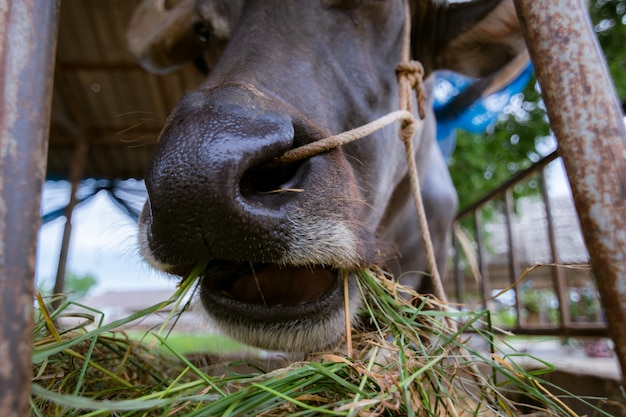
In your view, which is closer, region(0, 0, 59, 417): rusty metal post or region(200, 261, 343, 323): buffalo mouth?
region(0, 0, 59, 417): rusty metal post

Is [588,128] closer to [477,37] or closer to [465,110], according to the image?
[477,37]

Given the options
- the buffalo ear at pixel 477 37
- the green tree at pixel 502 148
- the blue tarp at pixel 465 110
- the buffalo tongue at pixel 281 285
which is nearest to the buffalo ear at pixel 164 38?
the buffalo ear at pixel 477 37

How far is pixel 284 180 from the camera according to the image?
1317mm

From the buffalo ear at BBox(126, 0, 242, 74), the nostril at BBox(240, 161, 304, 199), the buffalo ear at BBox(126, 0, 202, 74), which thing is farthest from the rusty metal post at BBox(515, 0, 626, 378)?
the buffalo ear at BBox(126, 0, 202, 74)

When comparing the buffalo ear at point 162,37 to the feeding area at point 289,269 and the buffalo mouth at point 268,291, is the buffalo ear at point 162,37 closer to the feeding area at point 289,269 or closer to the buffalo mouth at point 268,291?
the feeding area at point 289,269

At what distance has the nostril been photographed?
1233 millimetres

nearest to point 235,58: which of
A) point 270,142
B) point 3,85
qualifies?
point 270,142

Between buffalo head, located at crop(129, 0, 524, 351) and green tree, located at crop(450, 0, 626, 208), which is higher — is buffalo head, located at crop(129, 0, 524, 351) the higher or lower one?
the lower one

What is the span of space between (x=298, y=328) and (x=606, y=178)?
0.82 metres

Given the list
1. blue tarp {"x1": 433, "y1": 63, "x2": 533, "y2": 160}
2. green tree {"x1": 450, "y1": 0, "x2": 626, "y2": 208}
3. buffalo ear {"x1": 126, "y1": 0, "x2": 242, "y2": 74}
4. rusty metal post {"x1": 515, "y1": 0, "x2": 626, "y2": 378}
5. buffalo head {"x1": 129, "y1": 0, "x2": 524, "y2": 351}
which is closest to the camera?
rusty metal post {"x1": 515, "y1": 0, "x2": 626, "y2": 378}

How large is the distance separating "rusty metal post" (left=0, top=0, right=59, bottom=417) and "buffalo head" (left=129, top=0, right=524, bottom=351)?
42cm

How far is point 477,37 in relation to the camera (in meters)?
2.19

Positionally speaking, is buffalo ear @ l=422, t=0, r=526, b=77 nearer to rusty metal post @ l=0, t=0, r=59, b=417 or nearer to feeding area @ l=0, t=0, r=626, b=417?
feeding area @ l=0, t=0, r=626, b=417

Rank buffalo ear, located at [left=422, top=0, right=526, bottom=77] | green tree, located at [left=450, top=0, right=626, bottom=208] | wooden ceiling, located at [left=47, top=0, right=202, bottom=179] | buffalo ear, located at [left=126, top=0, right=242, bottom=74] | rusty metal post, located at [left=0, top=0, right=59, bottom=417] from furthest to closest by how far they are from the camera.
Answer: green tree, located at [left=450, top=0, right=626, bottom=208]
wooden ceiling, located at [left=47, top=0, right=202, bottom=179]
buffalo ear, located at [left=126, top=0, right=242, bottom=74]
buffalo ear, located at [left=422, top=0, right=526, bottom=77]
rusty metal post, located at [left=0, top=0, right=59, bottom=417]
